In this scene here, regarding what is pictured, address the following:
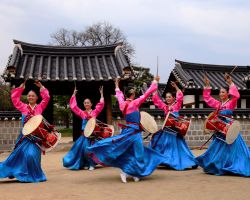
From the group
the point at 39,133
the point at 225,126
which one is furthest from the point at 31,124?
the point at 225,126

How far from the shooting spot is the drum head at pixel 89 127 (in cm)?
917

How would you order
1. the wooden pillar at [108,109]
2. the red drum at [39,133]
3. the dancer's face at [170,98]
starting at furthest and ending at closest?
the wooden pillar at [108,109]
the dancer's face at [170,98]
the red drum at [39,133]

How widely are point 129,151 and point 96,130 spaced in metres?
2.59

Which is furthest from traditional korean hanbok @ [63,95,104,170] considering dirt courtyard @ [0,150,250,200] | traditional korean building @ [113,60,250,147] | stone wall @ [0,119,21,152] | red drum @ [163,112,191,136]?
stone wall @ [0,119,21,152]

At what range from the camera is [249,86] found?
16.2 m

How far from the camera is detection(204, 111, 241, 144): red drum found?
749 cm

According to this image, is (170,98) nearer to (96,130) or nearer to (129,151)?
(96,130)

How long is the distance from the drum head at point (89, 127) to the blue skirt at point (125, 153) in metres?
2.15

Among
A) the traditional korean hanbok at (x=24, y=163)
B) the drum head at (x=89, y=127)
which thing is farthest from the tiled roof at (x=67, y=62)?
the traditional korean hanbok at (x=24, y=163)

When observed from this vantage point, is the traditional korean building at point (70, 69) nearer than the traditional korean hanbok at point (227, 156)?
No

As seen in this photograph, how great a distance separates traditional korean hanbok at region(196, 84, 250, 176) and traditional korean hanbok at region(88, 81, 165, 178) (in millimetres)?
1140

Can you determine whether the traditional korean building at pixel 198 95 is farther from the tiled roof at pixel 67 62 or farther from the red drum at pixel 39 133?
the red drum at pixel 39 133

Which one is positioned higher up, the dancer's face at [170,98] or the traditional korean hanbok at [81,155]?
the dancer's face at [170,98]

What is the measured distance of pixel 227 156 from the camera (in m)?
7.56
